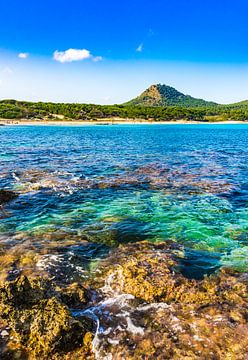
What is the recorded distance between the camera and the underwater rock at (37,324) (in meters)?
7.36

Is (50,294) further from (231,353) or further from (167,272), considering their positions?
(231,353)

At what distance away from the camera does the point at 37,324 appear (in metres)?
7.55

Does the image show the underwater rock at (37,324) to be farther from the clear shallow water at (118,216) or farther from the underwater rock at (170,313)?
the clear shallow water at (118,216)

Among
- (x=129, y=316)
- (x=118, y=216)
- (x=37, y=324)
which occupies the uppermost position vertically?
(x=37, y=324)

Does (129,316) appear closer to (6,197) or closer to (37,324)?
(37,324)

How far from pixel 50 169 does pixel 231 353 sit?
28.0 metres

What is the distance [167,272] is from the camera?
10859 millimetres

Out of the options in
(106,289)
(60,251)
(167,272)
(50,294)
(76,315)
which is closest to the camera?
(76,315)

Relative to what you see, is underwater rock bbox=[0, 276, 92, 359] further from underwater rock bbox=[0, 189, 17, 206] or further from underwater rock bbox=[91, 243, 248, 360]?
underwater rock bbox=[0, 189, 17, 206]

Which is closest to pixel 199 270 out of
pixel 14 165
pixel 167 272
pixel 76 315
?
pixel 167 272

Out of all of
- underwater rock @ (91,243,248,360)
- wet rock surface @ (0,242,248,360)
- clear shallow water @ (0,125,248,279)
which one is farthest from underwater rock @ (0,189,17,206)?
wet rock surface @ (0,242,248,360)

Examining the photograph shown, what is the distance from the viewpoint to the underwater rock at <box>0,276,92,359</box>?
24.1ft

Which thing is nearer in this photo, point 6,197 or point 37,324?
point 37,324

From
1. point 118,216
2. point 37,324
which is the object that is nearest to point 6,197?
point 118,216
